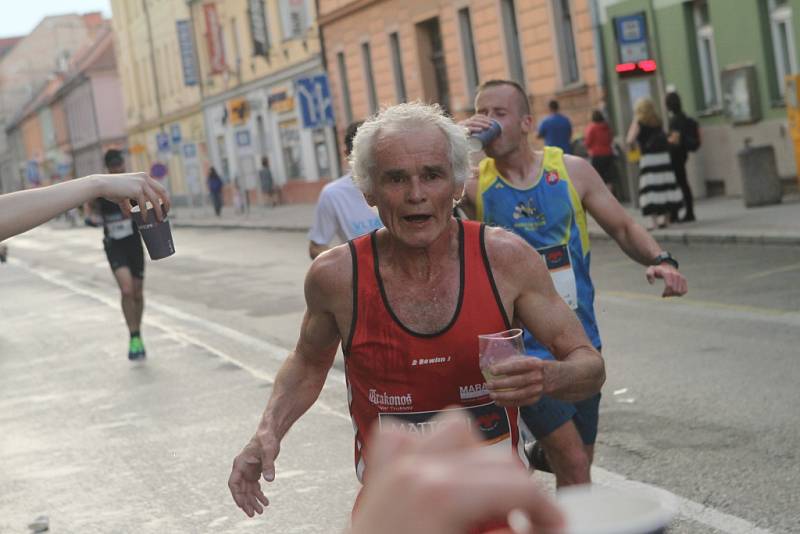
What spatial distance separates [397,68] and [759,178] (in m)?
19.0

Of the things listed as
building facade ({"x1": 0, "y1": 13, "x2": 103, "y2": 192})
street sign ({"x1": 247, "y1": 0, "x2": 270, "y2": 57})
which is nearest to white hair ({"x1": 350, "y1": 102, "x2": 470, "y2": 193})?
street sign ({"x1": 247, "y1": 0, "x2": 270, "y2": 57})

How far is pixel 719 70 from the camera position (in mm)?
24172

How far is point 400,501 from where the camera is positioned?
3.59 feet

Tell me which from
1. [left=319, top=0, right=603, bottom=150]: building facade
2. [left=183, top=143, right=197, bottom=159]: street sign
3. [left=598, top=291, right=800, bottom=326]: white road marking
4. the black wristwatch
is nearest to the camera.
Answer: the black wristwatch

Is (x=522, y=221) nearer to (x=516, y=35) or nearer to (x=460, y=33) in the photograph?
(x=516, y=35)

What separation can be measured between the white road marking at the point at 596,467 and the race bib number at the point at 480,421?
34 centimetres

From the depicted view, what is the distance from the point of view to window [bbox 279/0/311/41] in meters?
46.8

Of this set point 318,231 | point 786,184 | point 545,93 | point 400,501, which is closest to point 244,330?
point 318,231

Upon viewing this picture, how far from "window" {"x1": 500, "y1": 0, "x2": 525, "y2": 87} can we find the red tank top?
28.3 m

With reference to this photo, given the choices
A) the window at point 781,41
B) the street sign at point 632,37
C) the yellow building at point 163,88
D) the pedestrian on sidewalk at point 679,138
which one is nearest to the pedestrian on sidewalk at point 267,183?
the yellow building at point 163,88

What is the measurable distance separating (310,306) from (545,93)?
26863 millimetres

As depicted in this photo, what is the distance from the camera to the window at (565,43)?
29.6m

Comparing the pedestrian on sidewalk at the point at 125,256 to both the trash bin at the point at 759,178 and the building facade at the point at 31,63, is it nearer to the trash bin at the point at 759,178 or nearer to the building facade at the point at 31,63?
the trash bin at the point at 759,178

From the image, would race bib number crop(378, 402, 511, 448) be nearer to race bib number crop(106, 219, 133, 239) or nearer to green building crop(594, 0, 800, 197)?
race bib number crop(106, 219, 133, 239)
